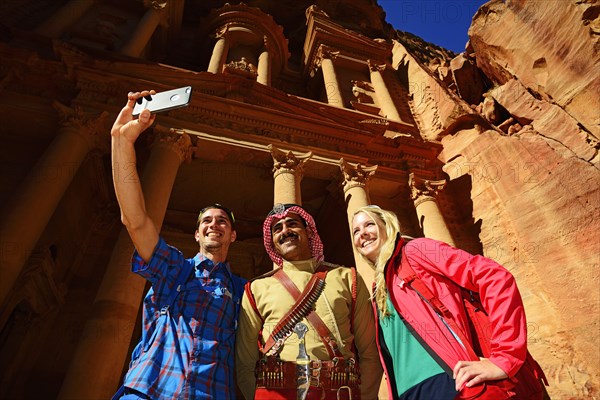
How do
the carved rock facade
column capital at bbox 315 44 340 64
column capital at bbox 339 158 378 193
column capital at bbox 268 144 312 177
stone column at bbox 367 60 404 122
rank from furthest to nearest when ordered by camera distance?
column capital at bbox 315 44 340 64, stone column at bbox 367 60 404 122, column capital at bbox 339 158 378 193, column capital at bbox 268 144 312 177, the carved rock facade

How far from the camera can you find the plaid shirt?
2225mm

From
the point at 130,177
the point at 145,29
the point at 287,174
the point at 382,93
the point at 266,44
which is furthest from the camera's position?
the point at 266,44

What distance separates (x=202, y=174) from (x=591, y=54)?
11.2 metres

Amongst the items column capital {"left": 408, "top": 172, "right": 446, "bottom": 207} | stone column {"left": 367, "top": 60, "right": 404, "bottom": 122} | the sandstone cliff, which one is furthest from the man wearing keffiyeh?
stone column {"left": 367, "top": 60, "right": 404, "bottom": 122}

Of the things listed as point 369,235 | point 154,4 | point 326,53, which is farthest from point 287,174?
point 154,4

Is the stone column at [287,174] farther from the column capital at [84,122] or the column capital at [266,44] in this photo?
the column capital at [266,44]

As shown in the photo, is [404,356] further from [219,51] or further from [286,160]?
[219,51]

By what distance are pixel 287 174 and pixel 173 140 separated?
3.19 meters

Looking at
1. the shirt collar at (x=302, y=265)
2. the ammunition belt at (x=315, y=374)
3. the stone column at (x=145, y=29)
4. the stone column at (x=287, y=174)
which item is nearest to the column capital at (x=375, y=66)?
the stone column at (x=287, y=174)

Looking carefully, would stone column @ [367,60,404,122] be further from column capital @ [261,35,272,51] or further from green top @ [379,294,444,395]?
green top @ [379,294,444,395]

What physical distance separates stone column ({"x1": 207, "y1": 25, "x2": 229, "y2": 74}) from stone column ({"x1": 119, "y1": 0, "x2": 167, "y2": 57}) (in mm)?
2949

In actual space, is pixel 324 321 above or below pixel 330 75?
below

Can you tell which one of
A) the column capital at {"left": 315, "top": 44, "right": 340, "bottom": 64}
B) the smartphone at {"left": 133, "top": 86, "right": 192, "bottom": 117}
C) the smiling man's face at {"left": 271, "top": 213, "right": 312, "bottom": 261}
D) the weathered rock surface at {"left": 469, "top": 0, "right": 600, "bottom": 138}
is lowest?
the smiling man's face at {"left": 271, "top": 213, "right": 312, "bottom": 261}

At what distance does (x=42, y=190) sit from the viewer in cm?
715
